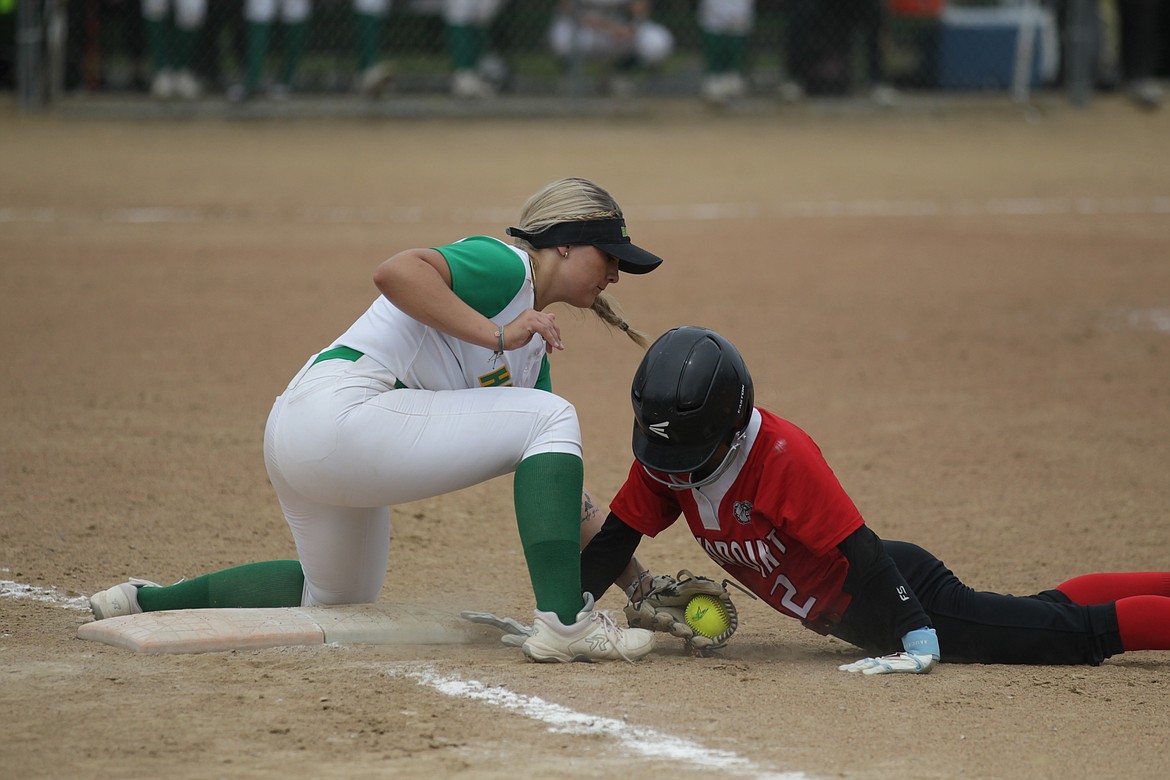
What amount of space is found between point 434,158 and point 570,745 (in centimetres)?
1005

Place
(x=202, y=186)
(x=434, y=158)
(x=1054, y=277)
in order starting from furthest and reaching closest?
(x=434, y=158)
(x=202, y=186)
(x=1054, y=277)

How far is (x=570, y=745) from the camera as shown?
9.80ft

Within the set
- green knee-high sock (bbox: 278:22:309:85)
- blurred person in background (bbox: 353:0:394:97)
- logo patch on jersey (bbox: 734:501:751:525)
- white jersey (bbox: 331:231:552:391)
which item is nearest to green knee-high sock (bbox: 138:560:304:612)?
white jersey (bbox: 331:231:552:391)

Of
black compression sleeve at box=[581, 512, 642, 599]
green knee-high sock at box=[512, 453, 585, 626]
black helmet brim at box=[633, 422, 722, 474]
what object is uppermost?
black helmet brim at box=[633, 422, 722, 474]

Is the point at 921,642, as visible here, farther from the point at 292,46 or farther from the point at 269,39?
the point at 269,39

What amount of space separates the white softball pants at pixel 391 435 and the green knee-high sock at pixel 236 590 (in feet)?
1.45

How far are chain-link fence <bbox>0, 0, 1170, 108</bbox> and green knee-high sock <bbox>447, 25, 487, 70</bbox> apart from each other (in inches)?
0.8

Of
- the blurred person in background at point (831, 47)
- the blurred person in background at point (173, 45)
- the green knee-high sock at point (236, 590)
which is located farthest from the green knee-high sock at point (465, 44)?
the green knee-high sock at point (236, 590)

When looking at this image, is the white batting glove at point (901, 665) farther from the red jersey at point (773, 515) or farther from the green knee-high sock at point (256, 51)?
the green knee-high sock at point (256, 51)

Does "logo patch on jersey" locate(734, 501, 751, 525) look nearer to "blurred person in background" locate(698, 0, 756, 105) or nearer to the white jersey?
the white jersey

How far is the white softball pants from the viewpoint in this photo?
3.40 metres

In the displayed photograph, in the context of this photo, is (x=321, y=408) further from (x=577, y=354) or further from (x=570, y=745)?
(x=577, y=354)

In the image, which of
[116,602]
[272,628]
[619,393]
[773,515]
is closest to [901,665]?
[773,515]

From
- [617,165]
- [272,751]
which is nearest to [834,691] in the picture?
[272,751]
